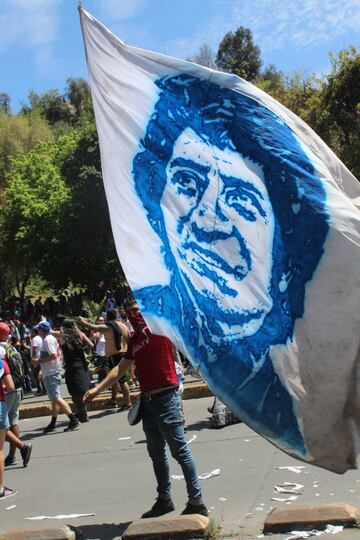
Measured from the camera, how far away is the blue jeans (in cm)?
585

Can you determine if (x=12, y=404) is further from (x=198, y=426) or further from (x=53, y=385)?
(x=198, y=426)

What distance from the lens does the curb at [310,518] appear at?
209 inches

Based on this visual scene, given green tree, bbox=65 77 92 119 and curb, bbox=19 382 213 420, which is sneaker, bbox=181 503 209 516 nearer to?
curb, bbox=19 382 213 420

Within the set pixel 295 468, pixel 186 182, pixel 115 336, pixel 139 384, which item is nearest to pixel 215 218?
pixel 186 182

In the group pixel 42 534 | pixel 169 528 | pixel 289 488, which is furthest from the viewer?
pixel 289 488

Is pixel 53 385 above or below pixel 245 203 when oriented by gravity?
below

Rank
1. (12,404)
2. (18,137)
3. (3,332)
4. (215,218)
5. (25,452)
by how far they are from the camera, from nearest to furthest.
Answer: (215,218), (3,332), (25,452), (12,404), (18,137)

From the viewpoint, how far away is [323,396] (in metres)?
3.84

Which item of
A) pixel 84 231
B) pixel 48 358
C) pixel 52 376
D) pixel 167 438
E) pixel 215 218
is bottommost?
pixel 167 438

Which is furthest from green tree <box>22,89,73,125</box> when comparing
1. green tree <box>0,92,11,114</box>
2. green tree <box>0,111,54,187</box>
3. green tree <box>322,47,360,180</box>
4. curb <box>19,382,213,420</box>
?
curb <box>19,382,213,420</box>

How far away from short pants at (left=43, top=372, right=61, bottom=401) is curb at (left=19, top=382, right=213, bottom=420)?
1.48 m

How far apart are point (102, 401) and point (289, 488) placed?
20.7ft

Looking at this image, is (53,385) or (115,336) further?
(53,385)

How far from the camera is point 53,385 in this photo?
11.0 meters
